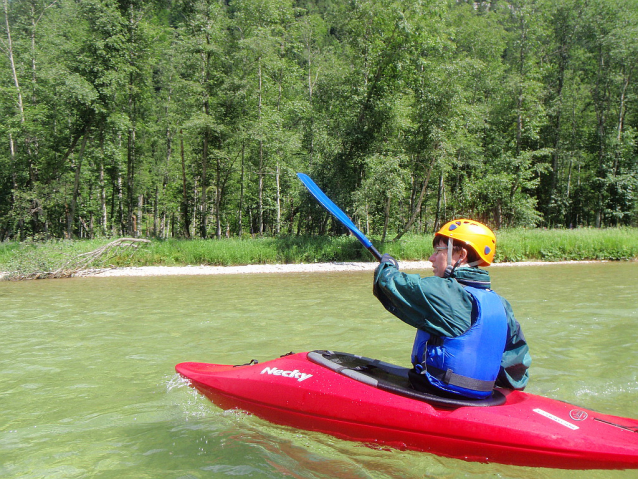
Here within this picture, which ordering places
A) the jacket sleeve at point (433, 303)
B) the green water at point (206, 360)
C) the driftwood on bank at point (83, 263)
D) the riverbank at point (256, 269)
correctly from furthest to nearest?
the riverbank at point (256, 269)
the driftwood on bank at point (83, 263)
the green water at point (206, 360)
the jacket sleeve at point (433, 303)

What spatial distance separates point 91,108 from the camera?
16.4 metres

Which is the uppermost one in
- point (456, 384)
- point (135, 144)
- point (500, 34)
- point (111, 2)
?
point (500, 34)

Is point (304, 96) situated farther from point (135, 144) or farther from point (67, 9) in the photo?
point (67, 9)

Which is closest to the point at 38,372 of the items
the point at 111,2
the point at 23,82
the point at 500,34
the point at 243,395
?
the point at 243,395

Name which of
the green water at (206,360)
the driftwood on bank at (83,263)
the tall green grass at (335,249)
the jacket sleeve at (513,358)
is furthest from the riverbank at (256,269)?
the jacket sleeve at (513,358)

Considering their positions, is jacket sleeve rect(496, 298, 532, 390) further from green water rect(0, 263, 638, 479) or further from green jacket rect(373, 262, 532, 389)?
green water rect(0, 263, 638, 479)

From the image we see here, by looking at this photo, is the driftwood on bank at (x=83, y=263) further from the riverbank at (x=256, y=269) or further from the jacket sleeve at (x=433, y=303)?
the jacket sleeve at (x=433, y=303)

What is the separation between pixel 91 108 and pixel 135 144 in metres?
4.72

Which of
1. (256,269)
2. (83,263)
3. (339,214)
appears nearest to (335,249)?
(256,269)

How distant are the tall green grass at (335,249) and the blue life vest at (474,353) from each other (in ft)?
39.6

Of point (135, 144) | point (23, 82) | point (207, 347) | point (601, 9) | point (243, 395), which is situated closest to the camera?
point (243, 395)

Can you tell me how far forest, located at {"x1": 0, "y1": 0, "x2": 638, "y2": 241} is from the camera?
16.1m

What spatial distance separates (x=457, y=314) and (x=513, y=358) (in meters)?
0.65

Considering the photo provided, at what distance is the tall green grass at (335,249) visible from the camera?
46.0 feet
